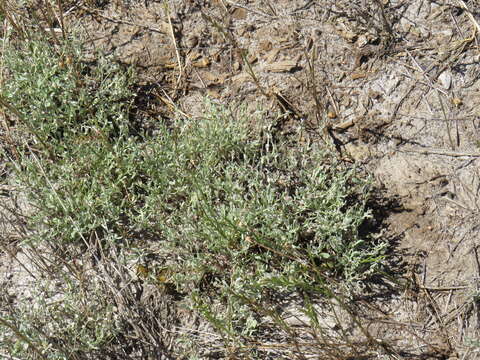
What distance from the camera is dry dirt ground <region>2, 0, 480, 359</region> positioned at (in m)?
3.43

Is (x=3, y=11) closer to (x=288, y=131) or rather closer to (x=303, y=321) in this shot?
(x=288, y=131)

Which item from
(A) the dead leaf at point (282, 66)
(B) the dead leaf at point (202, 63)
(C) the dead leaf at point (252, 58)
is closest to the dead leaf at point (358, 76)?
(A) the dead leaf at point (282, 66)

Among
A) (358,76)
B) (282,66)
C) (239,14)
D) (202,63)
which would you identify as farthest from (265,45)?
(358,76)

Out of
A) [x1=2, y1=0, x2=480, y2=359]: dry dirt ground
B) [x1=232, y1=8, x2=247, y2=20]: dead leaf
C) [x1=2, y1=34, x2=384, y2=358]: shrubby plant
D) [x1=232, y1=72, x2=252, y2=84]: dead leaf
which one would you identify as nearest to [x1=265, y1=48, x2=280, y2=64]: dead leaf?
[x1=2, y1=0, x2=480, y2=359]: dry dirt ground

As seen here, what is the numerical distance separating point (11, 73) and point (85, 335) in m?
1.90

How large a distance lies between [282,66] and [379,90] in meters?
0.65

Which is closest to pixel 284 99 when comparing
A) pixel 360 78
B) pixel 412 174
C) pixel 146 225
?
pixel 360 78

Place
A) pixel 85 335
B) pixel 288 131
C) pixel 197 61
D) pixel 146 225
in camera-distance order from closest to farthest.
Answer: pixel 85 335 < pixel 146 225 < pixel 288 131 < pixel 197 61

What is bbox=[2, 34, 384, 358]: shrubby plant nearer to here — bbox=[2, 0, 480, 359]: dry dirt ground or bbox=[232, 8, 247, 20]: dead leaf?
bbox=[2, 0, 480, 359]: dry dirt ground

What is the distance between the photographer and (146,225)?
11.7ft

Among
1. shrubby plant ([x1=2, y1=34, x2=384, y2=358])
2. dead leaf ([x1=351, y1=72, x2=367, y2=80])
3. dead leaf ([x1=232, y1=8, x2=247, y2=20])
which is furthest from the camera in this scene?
dead leaf ([x1=232, y1=8, x2=247, y2=20])

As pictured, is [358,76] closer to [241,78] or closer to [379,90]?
[379,90]

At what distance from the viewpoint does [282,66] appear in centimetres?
403

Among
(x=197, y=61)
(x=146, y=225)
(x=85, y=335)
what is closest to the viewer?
(x=85, y=335)
